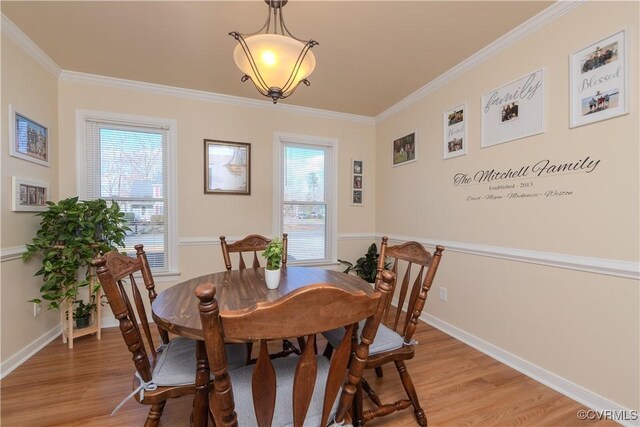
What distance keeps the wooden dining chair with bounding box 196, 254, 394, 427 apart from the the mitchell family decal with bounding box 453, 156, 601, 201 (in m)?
1.72

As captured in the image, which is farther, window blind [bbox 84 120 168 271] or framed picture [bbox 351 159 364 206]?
framed picture [bbox 351 159 364 206]

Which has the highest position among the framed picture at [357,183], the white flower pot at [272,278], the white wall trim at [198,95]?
the white wall trim at [198,95]

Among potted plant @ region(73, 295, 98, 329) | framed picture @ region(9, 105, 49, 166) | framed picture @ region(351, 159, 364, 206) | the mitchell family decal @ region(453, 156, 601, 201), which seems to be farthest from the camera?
framed picture @ region(351, 159, 364, 206)

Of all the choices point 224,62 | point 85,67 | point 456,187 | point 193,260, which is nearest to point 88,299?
point 193,260

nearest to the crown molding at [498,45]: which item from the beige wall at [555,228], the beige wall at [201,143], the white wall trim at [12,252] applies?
the beige wall at [555,228]

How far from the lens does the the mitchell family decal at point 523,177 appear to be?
1766 mm

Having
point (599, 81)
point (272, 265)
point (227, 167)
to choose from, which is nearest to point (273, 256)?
point (272, 265)

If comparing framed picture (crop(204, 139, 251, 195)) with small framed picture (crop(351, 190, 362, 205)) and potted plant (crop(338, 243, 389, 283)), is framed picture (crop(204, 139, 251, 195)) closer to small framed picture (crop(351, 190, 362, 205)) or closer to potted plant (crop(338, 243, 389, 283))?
small framed picture (crop(351, 190, 362, 205))

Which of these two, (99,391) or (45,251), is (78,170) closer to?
(45,251)

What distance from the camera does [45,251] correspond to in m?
2.38

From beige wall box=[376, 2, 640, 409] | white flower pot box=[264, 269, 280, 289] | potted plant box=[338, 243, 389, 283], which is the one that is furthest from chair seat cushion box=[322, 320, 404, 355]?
potted plant box=[338, 243, 389, 283]

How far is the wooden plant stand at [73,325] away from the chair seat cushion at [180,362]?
1637 mm

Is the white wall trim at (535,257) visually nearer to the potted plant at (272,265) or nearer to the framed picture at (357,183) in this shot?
the framed picture at (357,183)

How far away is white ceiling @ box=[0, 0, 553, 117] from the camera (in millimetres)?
1852
